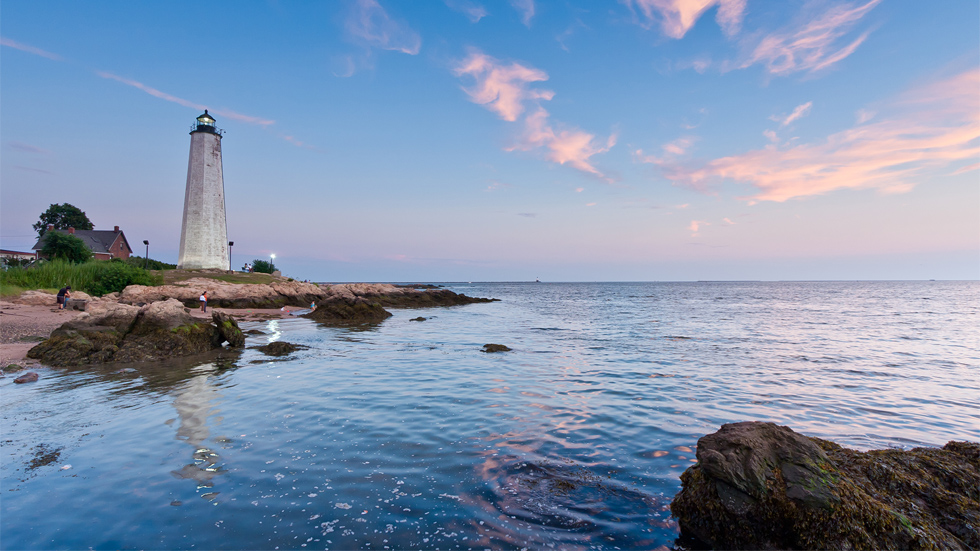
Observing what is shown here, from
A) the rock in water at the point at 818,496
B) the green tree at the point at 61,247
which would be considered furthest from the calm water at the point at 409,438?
the green tree at the point at 61,247

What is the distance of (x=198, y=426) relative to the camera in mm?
8664

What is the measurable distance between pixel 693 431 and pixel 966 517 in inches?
169

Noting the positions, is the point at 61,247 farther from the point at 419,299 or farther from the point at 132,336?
the point at 132,336

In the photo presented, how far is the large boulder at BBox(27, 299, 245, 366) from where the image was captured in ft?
48.8

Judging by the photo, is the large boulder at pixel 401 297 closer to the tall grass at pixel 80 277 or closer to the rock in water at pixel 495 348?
the tall grass at pixel 80 277

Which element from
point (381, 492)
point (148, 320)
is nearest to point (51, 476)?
point (381, 492)

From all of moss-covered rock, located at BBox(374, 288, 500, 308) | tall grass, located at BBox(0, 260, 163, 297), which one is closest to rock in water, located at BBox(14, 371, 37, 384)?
tall grass, located at BBox(0, 260, 163, 297)

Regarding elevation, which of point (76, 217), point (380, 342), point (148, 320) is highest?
point (76, 217)

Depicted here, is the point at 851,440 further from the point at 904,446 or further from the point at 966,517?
the point at 966,517

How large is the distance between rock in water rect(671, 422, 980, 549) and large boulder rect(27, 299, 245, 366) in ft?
59.8

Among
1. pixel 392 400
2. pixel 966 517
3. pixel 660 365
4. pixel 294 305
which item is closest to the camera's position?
pixel 966 517

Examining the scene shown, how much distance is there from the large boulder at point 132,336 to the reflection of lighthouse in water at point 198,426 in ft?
16.3

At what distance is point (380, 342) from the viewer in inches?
872

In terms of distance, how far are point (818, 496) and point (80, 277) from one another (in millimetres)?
46196
